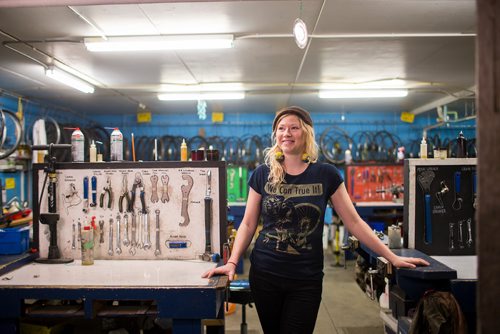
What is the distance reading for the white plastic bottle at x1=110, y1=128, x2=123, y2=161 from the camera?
288 centimetres

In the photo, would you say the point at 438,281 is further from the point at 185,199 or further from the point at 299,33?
the point at 299,33

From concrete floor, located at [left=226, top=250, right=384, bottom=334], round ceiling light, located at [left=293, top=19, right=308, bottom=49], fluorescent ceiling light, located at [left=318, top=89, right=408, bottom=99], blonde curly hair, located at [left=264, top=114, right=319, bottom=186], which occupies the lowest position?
concrete floor, located at [left=226, top=250, right=384, bottom=334]

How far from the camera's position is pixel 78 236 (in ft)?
9.36

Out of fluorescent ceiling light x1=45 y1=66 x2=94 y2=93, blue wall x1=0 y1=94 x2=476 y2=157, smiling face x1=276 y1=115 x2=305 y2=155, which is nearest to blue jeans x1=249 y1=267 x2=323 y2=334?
smiling face x1=276 y1=115 x2=305 y2=155

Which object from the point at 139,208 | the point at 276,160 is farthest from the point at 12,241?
the point at 276,160

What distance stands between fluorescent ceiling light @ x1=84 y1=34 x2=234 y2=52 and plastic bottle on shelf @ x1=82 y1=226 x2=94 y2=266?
7.86 ft

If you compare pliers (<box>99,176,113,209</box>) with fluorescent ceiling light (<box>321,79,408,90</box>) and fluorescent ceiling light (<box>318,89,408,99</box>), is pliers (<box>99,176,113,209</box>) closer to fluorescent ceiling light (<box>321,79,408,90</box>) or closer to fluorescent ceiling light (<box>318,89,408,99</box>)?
fluorescent ceiling light (<box>321,79,408,90</box>)

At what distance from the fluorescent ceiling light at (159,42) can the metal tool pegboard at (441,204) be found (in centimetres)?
258

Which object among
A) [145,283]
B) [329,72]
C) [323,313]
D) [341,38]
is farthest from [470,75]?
[145,283]

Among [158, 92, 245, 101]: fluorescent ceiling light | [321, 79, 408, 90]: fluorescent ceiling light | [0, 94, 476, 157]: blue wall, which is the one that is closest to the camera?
[321, 79, 408, 90]: fluorescent ceiling light

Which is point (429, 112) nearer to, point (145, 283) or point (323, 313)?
point (323, 313)

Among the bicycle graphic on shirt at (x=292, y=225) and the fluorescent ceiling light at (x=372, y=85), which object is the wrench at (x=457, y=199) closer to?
the bicycle graphic on shirt at (x=292, y=225)

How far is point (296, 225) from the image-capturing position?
6.91 feet

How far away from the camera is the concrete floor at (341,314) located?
4.11 m
